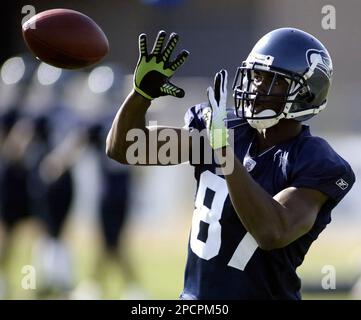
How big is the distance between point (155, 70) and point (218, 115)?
360mm

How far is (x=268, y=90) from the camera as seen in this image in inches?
111

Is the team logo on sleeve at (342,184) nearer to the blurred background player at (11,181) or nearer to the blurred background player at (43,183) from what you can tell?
the blurred background player at (43,183)

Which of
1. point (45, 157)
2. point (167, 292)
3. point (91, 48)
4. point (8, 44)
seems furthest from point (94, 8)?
point (91, 48)

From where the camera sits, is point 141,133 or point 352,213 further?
point 352,213

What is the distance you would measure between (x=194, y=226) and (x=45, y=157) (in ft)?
14.3

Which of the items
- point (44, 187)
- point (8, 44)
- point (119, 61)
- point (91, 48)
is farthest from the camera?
point (8, 44)

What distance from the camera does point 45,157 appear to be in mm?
7004

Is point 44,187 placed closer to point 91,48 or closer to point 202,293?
point 91,48

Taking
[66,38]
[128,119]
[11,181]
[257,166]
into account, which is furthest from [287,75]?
[11,181]

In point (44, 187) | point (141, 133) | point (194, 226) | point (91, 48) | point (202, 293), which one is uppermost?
point (91, 48)

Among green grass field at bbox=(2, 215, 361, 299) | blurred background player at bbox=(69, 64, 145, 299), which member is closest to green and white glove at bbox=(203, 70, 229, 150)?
green grass field at bbox=(2, 215, 361, 299)

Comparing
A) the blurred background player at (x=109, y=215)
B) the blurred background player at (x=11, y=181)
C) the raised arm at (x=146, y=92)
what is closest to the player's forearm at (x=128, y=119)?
the raised arm at (x=146, y=92)

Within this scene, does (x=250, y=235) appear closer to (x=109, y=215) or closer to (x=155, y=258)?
(x=109, y=215)

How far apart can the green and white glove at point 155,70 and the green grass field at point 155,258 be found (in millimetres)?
3076
